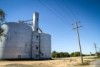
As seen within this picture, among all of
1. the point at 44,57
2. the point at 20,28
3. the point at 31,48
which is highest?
the point at 20,28

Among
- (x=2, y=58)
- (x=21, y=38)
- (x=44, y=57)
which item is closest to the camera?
(x=2, y=58)

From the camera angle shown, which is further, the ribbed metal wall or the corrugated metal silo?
the ribbed metal wall

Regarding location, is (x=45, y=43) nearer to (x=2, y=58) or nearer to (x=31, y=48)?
(x=31, y=48)

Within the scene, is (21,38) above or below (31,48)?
above

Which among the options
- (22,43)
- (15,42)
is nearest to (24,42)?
(22,43)

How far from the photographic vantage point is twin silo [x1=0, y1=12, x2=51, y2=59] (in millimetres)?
52188

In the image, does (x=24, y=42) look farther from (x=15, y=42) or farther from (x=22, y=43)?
(x=15, y=42)

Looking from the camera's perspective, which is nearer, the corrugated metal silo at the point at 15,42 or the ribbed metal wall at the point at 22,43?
the corrugated metal silo at the point at 15,42

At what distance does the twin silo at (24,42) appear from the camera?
171 ft

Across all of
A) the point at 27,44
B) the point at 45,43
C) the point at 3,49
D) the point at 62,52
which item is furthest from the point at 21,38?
the point at 62,52

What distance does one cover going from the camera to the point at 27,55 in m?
56.8

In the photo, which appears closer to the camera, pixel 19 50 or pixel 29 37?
pixel 19 50

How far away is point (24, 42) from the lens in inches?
2207

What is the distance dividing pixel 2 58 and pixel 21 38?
32.5 ft
